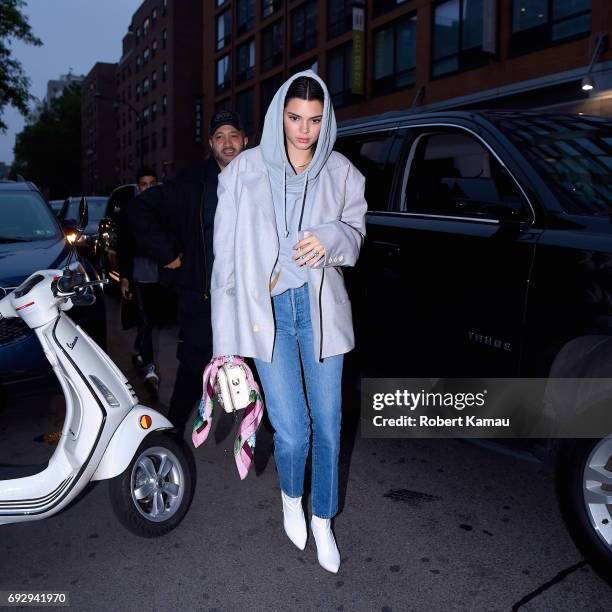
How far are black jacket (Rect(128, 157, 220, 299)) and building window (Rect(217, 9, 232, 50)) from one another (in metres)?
39.2

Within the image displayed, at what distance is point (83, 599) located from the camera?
2850 millimetres

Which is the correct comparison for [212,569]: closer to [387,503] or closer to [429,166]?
[387,503]

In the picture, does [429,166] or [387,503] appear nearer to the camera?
[387,503]

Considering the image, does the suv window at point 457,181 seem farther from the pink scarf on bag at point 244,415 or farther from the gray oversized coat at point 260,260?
the pink scarf on bag at point 244,415

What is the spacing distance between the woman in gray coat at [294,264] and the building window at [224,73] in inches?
1563

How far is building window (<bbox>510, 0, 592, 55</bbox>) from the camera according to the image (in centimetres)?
1627

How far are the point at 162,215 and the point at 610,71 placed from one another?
1429cm

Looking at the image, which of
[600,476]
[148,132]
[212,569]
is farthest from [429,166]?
[148,132]

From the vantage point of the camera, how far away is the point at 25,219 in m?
6.30

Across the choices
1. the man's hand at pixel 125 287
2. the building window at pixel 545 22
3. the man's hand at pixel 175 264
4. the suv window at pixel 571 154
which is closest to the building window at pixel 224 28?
the building window at pixel 545 22

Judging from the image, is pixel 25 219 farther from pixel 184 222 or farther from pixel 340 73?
pixel 340 73

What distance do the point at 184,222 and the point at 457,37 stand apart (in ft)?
61.1

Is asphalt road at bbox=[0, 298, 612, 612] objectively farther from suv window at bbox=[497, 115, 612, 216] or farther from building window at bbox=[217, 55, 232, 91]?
building window at bbox=[217, 55, 232, 91]

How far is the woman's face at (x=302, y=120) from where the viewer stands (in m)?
2.81
